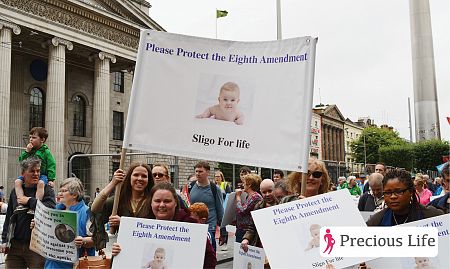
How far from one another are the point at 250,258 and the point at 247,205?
1709 mm

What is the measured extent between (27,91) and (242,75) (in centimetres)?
3052

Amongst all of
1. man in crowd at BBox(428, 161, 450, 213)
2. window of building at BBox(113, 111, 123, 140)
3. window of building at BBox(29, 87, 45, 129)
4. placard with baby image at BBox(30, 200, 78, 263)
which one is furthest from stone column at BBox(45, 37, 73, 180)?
man in crowd at BBox(428, 161, 450, 213)

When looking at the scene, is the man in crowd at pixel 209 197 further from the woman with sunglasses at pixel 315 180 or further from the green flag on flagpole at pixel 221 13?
the green flag on flagpole at pixel 221 13

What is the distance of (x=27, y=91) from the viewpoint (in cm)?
3144

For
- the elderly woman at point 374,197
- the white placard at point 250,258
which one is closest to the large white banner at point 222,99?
the white placard at point 250,258

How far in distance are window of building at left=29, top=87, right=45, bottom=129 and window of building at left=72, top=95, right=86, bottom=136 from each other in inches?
111

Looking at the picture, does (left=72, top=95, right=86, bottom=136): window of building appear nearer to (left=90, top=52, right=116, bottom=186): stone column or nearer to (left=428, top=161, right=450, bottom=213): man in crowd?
(left=90, top=52, right=116, bottom=186): stone column

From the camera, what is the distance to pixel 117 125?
128ft

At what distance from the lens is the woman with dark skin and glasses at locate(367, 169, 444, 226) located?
11.3ft

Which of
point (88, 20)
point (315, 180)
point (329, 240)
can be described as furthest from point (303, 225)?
point (88, 20)

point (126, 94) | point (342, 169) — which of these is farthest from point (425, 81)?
point (126, 94)

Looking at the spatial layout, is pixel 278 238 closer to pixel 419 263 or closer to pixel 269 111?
pixel 419 263

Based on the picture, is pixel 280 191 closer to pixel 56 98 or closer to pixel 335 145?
pixel 56 98

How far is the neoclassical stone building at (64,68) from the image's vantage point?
90.2ft
